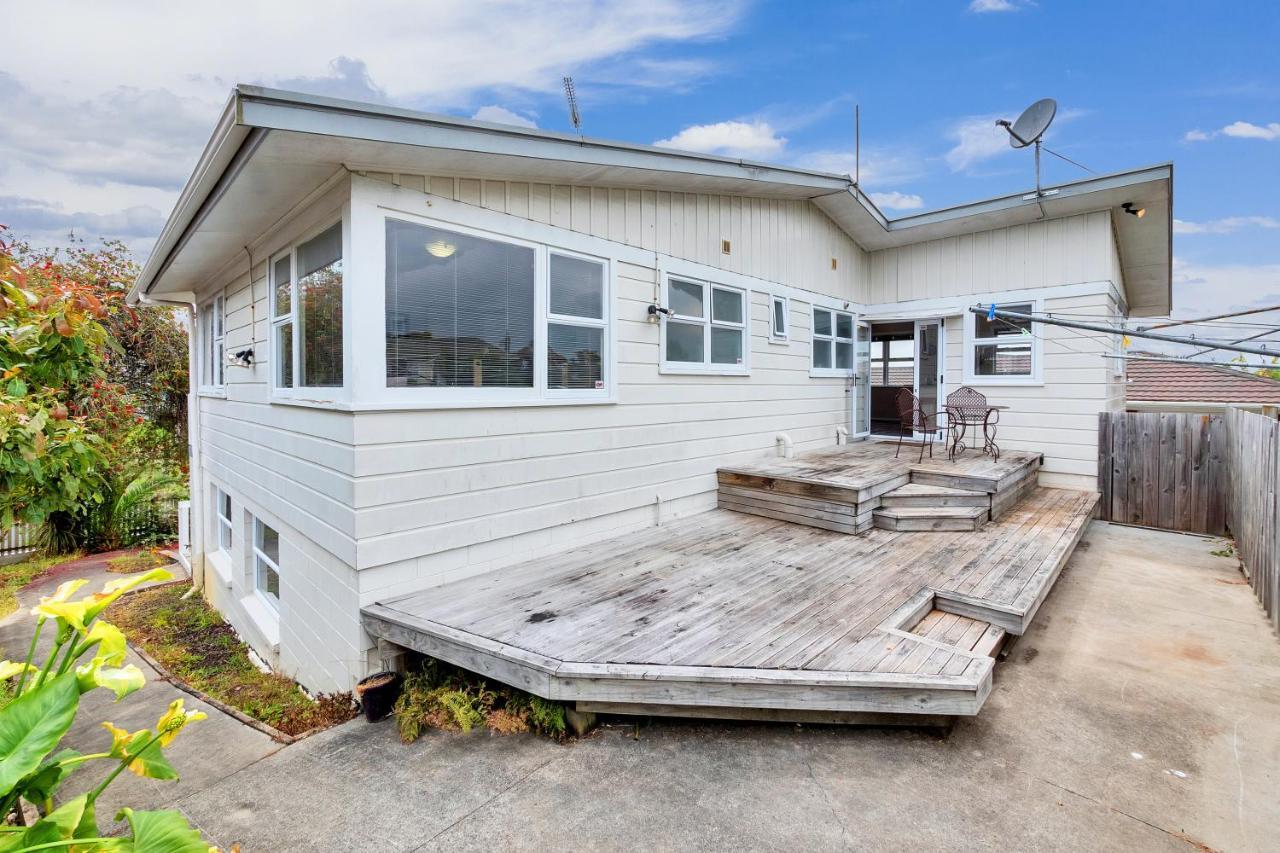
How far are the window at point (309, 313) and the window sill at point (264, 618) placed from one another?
2.12 m

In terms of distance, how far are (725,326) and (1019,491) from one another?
12.4ft

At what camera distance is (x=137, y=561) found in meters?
9.76

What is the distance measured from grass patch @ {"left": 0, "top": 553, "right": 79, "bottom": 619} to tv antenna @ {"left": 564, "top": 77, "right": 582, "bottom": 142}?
9213mm

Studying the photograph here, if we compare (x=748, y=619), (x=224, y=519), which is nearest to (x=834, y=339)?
(x=748, y=619)

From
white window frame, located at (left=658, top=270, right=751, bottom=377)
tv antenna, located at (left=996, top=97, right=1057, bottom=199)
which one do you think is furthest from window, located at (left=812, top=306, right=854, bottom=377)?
tv antenna, located at (left=996, top=97, right=1057, bottom=199)

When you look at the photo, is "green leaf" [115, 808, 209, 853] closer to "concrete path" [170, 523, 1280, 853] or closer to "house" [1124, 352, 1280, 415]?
"concrete path" [170, 523, 1280, 853]

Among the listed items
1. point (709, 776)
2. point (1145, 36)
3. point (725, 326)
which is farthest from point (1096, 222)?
point (709, 776)

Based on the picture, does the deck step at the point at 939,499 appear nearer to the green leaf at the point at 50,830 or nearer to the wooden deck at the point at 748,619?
the wooden deck at the point at 748,619

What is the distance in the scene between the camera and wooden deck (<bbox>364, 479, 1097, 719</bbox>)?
2.76 metres

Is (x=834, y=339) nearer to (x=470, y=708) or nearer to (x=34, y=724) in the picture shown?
(x=470, y=708)

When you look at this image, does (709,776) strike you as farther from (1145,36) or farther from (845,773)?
(1145,36)

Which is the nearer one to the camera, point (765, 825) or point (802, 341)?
point (765, 825)

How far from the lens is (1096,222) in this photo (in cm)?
718

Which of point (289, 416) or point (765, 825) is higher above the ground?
point (289, 416)
